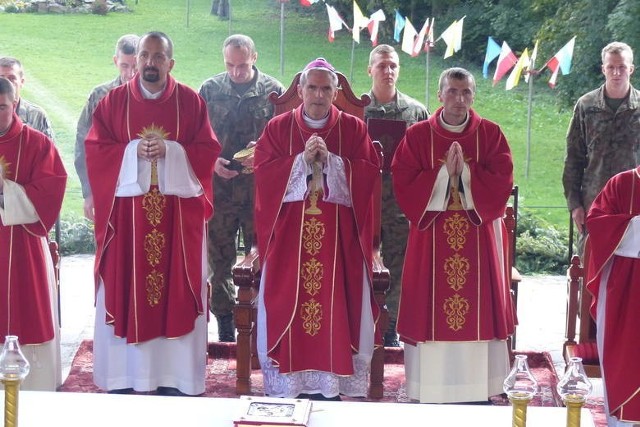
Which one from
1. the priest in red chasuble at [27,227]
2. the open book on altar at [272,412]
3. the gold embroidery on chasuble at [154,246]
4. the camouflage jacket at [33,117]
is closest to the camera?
the open book on altar at [272,412]

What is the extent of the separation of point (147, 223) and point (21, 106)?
5.14 ft

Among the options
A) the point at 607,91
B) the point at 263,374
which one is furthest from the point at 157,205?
the point at 607,91

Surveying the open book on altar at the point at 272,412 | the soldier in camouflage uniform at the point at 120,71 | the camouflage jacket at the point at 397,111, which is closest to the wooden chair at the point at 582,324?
the camouflage jacket at the point at 397,111

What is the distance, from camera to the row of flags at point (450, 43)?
10.5 m

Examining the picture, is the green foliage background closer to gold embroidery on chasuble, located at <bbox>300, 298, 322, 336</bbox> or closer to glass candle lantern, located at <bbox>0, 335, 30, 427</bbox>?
gold embroidery on chasuble, located at <bbox>300, 298, 322, 336</bbox>

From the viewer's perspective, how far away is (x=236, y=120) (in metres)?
7.92

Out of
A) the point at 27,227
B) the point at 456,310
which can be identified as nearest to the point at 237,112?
the point at 27,227

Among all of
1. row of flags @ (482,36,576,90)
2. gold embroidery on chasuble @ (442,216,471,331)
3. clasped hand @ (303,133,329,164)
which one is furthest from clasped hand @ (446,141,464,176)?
row of flags @ (482,36,576,90)

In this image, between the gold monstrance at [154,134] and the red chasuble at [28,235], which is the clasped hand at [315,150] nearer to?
the gold monstrance at [154,134]

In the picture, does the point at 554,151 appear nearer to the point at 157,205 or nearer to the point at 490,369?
the point at 490,369

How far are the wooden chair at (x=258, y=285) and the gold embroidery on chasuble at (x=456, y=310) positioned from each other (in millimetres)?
342

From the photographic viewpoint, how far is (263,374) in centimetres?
678

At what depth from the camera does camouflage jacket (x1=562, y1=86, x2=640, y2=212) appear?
788 centimetres

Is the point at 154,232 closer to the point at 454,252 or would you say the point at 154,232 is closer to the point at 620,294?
the point at 454,252
